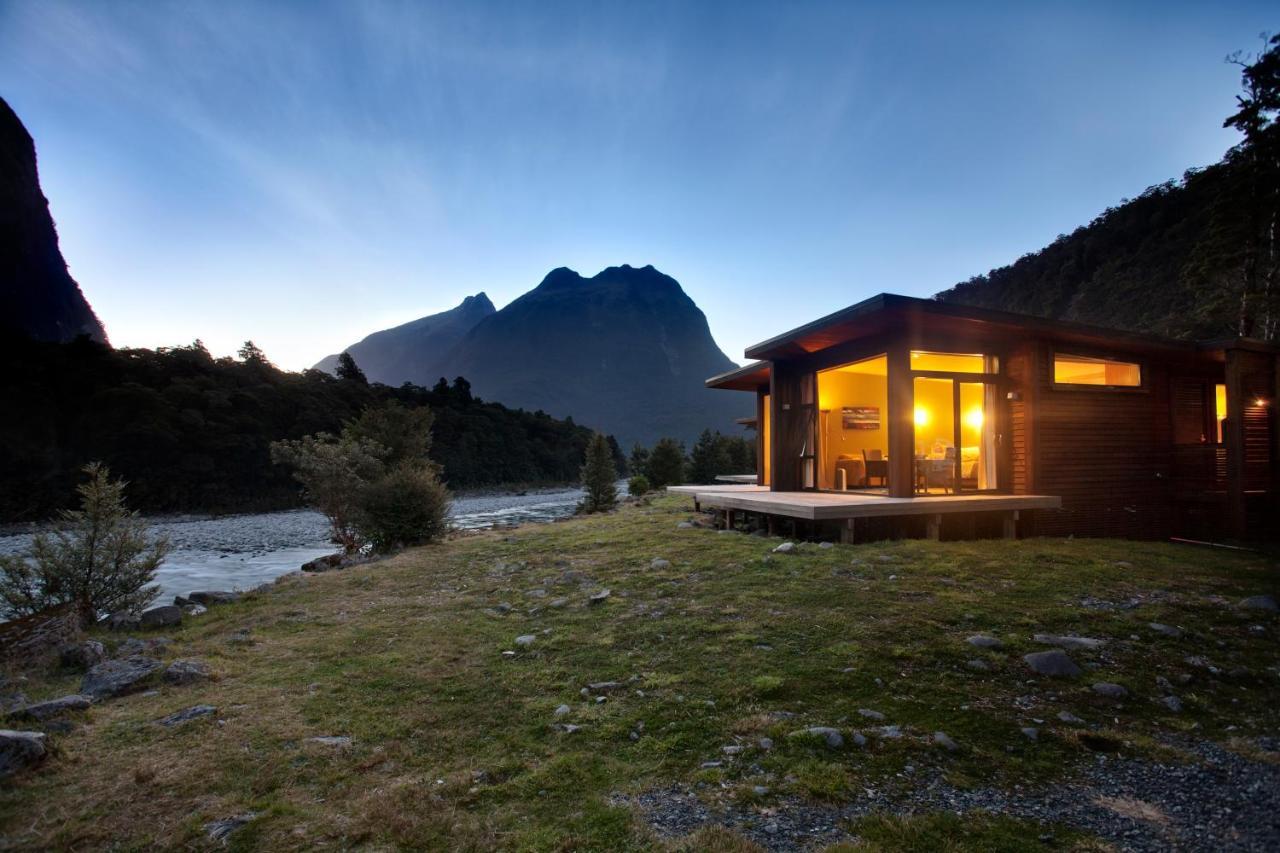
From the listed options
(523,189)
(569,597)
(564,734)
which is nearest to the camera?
(564,734)

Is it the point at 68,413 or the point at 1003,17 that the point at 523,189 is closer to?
the point at 1003,17

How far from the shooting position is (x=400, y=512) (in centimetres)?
1227

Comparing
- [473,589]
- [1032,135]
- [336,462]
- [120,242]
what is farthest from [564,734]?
[120,242]

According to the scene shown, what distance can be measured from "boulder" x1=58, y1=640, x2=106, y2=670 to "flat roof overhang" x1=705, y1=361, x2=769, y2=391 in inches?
445

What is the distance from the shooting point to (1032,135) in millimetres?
14328

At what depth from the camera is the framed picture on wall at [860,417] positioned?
12719 mm

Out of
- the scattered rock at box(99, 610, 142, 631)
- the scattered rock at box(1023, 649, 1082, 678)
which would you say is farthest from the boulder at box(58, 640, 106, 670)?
the scattered rock at box(1023, 649, 1082, 678)

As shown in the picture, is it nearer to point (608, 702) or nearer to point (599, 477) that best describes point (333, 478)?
point (599, 477)

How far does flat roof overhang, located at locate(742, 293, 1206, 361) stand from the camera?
806 centimetres

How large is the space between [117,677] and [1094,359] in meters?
14.0

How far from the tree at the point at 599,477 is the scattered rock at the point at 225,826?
65.5ft

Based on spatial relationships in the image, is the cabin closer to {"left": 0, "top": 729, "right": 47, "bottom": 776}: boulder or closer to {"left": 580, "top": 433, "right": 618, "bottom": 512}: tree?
{"left": 0, "top": 729, "right": 47, "bottom": 776}: boulder

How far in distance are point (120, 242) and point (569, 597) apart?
19.3 m

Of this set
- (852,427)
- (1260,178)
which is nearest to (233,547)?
(852,427)
